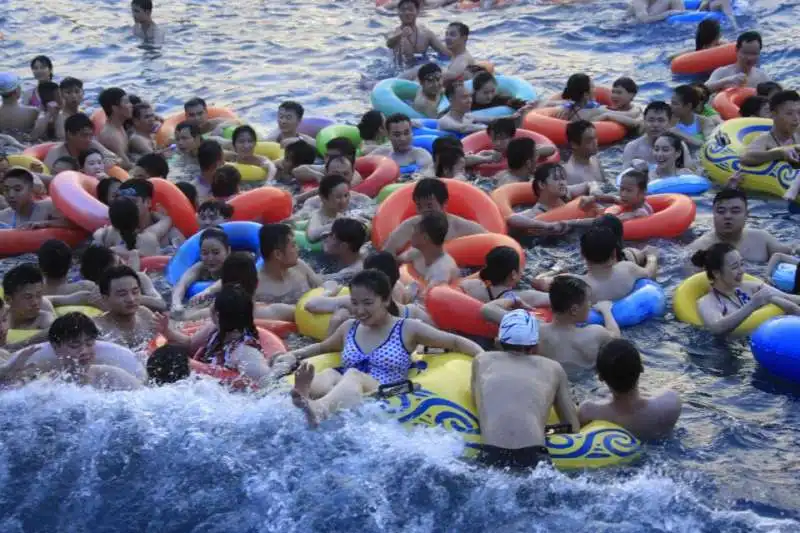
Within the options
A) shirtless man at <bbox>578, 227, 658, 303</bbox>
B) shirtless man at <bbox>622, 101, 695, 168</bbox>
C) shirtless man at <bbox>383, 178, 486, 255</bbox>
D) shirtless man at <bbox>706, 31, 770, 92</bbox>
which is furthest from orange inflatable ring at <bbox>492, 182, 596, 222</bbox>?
shirtless man at <bbox>706, 31, 770, 92</bbox>

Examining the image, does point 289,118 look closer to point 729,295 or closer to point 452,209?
point 452,209

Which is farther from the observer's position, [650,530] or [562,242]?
[562,242]

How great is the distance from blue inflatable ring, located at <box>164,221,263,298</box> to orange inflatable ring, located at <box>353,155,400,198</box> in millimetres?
1475

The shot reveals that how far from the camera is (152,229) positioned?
32.7 feet

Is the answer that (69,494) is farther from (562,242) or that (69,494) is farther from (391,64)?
(391,64)

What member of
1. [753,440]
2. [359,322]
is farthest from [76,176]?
[753,440]

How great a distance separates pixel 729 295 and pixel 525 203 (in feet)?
9.07

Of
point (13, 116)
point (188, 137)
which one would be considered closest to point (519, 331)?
point (188, 137)

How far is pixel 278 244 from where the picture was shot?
8859 millimetres

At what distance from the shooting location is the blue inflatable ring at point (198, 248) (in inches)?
368

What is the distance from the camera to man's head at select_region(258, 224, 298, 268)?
29.1 feet

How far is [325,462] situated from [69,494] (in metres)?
1.43

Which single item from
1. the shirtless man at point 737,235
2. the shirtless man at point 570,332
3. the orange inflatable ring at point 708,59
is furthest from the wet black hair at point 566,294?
the orange inflatable ring at point 708,59

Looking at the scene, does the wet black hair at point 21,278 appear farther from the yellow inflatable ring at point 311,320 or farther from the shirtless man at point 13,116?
the shirtless man at point 13,116
